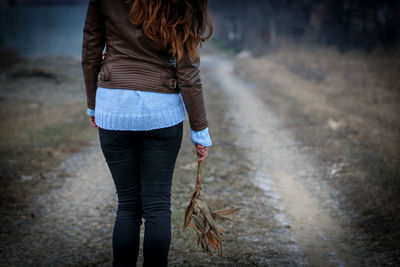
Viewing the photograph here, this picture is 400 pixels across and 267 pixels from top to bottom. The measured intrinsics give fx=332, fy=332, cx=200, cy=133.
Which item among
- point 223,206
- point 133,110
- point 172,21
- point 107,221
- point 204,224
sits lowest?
point 107,221

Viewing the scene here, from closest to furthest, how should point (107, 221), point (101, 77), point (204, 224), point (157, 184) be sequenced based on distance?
point (101, 77) < point (157, 184) < point (204, 224) < point (107, 221)

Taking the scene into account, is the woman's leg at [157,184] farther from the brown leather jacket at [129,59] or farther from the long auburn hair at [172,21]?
the long auburn hair at [172,21]

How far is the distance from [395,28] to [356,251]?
15.1 meters

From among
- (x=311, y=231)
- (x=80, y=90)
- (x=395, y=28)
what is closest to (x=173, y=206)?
(x=311, y=231)

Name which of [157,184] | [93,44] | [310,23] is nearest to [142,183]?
[157,184]

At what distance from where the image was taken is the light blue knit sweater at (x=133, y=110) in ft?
5.90

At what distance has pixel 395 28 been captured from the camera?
14.8 metres

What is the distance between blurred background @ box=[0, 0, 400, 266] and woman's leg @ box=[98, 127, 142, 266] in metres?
0.83

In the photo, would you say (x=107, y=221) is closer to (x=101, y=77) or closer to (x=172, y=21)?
(x=101, y=77)

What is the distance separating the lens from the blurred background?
3617 millimetres

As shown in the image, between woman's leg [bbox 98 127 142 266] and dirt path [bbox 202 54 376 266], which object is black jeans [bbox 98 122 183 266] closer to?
woman's leg [bbox 98 127 142 266]

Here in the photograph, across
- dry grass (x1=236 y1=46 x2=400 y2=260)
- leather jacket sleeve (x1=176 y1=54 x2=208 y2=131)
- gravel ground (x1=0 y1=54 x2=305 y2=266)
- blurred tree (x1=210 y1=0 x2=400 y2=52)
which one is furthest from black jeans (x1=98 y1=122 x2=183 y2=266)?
blurred tree (x1=210 y1=0 x2=400 y2=52)

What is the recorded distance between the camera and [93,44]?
190cm

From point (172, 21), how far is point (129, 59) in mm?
311
